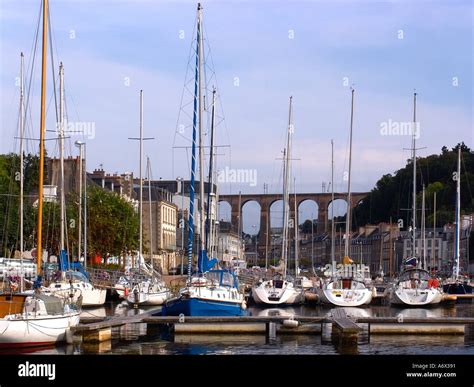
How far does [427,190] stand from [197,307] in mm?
123766

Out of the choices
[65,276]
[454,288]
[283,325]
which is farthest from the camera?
[454,288]

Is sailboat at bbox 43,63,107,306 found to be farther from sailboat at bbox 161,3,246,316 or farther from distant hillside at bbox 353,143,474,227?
distant hillside at bbox 353,143,474,227

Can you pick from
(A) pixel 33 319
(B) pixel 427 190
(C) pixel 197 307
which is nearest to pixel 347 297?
(C) pixel 197 307

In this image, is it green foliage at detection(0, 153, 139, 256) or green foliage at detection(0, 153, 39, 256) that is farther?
green foliage at detection(0, 153, 139, 256)

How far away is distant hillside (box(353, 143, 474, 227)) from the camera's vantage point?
147 metres

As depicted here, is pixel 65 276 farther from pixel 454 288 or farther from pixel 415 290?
pixel 454 288

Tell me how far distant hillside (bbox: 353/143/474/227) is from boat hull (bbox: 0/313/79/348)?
113864mm

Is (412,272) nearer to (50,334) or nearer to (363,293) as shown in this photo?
(363,293)

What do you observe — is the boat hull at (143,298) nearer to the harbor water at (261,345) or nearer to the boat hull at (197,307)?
the boat hull at (197,307)

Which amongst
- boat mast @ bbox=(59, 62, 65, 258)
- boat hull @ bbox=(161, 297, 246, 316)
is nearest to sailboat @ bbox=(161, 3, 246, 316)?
boat hull @ bbox=(161, 297, 246, 316)

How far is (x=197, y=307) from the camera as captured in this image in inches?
1396

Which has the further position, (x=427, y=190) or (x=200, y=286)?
(x=427, y=190)

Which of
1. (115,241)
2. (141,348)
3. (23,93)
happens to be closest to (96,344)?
(141,348)

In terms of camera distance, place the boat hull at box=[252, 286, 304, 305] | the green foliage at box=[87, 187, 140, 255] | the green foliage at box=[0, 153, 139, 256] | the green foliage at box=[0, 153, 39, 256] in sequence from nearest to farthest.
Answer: the boat hull at box=[252, 286, 304, 305] → the green foliage at box=[0, 153, 39, 256] → the green foliage at box=[0, 153, 139, 256] → the green foliage at box=[87, 187, 140, 255]
